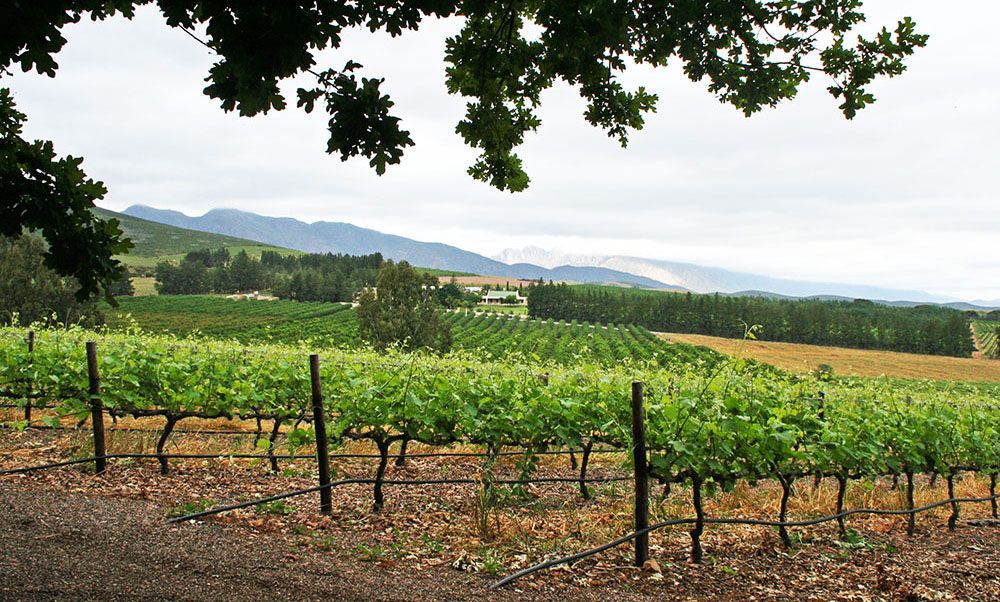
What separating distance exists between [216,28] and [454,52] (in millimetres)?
2247

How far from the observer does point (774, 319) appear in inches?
4338

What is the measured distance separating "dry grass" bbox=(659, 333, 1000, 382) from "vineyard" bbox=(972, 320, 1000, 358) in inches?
266

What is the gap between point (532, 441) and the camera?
19.7ft

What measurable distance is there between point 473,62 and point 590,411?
3.51 meters

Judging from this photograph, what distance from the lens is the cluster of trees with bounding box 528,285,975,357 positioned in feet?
325

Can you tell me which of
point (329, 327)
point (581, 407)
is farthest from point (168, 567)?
point (329, 327)

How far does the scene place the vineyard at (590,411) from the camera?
5.05m

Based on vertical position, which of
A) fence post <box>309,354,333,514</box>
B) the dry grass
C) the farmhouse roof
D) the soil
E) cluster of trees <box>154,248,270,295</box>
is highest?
cluster of trees <box>154,248,270,295</box>

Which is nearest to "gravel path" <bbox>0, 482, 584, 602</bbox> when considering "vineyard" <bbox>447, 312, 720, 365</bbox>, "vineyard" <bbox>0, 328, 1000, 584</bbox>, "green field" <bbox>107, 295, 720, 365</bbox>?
"vineyard" <bbox>0, 328, 1000, 584</bbox>

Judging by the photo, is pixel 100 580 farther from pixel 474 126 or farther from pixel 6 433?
pixel 6 433

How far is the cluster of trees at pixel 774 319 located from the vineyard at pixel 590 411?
8982 cm

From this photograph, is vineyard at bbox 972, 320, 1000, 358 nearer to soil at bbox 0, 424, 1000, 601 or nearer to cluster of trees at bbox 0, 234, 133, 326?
soil at bbox 0, 424, 1000, 601

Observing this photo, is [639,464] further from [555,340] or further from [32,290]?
[555,340]

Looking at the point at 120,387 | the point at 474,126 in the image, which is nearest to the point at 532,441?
the point at 474,126
